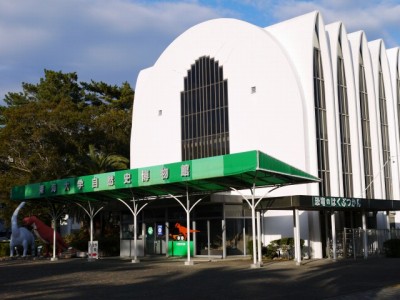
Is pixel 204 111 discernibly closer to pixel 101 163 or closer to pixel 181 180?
pixel 101 163

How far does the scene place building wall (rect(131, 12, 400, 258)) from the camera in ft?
107

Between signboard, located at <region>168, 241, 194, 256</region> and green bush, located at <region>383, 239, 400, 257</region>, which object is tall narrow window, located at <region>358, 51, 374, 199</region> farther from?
signboard, located at <region>168, 241, 194, 256</region>

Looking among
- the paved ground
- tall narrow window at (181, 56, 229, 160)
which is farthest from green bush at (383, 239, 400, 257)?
tall narrow window at (181, 56, 229, 160)

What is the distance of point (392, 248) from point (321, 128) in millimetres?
8383

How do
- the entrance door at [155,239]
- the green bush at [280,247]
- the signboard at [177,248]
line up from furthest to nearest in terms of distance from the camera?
1. the entrance door at [155,239]
2. the signboard at [177,248]
3. the green bush at [280,247]

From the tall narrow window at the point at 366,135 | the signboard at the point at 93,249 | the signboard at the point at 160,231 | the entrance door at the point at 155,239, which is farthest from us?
the tall narrow window at the point at 366,135

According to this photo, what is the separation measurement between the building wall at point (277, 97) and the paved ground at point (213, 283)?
35.4 ft

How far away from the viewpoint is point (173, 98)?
133ft

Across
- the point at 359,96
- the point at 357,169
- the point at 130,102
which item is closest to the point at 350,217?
the point at 357,169

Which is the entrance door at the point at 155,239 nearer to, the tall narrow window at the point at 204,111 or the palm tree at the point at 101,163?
the tall narrow window at the point at 204,111

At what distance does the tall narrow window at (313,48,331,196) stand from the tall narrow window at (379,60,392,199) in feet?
24.2

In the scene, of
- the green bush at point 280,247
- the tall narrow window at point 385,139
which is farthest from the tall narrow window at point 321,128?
the tall narrow window at point 385,139

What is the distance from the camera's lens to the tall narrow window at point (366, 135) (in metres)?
37.4

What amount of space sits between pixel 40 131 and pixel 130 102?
18866mm
